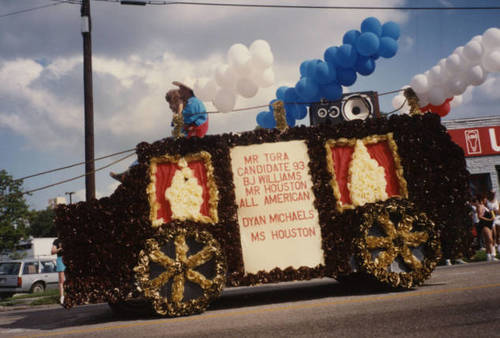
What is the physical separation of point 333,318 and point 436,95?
15.0ft

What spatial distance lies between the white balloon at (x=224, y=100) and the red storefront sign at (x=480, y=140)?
13.5 meters

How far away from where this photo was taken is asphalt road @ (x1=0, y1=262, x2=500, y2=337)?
14.3 feet

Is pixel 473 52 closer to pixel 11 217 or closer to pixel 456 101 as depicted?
pixel 456 101

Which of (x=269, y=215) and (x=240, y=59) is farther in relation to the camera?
(x=240, y=59)

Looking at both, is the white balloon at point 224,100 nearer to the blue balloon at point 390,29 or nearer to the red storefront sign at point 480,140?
the blue balloon at point 390,29

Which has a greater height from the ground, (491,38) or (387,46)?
(387,46)

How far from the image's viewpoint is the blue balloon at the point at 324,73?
8.15m

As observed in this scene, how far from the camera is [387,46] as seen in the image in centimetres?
798

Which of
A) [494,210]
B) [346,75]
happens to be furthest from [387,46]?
[494,210]

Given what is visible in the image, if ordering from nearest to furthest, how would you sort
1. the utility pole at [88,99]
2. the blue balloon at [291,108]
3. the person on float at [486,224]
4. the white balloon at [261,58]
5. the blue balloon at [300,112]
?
the white balloon at [261,58], the blue balloon at [300,112], the blue balloon at [291,108], the utility pole at [88,99], the person on float at [486,224]

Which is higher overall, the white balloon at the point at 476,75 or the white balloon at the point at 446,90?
the white balloon at the point at 476,75

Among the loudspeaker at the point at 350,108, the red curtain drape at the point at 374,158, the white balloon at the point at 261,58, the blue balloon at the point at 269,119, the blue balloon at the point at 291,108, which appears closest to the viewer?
the red curtain drape at the point at 374,158

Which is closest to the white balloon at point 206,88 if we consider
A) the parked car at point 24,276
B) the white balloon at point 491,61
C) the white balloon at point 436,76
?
the white balloon at point 436,76

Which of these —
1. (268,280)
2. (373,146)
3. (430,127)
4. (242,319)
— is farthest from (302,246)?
(430,127)
